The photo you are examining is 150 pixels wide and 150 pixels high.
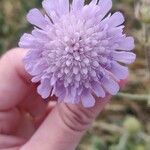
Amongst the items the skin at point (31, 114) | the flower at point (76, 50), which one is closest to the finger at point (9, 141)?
the skin at point (31, 114)

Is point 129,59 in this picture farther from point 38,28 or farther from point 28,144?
point 28,144

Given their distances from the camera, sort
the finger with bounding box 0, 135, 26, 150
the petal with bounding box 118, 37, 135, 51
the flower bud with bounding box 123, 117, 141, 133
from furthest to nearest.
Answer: the flower bud with bounding box 123, 117, 141, 133
the finger with bounding box 0, 135, 26, 150
the petal with bounding box 118, 37, 135, 51

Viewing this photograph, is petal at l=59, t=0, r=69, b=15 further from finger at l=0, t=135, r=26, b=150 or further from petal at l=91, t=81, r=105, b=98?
finger at l=0, t=135, r=26, b=150

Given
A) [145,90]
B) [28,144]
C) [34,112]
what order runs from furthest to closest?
1. [145,90]
2. [34,112]
3. [28,144]

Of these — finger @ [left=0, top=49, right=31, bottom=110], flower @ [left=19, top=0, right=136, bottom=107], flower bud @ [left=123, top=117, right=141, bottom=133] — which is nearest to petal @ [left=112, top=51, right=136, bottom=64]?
flower @ [left=19, top=0, right=136, bottom=107]

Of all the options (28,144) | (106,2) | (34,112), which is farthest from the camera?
(34,112)

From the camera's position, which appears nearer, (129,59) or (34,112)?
(129,59)

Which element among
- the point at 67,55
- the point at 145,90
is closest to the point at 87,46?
the point at 67,55
